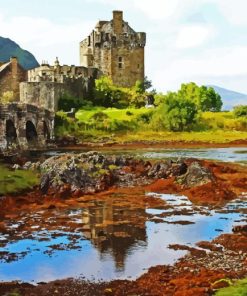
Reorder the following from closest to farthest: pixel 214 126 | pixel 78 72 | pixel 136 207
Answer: pixel 136 207
pixel 214 126
pixel 78 72

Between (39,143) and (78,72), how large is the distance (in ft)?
78.3

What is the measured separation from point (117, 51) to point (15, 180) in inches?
3272

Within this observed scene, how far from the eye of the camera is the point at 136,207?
116 feet

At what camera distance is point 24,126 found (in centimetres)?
9206

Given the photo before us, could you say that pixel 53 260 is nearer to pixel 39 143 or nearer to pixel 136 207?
pixel 136 207

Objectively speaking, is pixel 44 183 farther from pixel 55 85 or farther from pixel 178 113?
pixel 55 85

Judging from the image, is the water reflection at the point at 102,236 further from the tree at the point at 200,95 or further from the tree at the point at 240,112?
the tree at the point at 200,95

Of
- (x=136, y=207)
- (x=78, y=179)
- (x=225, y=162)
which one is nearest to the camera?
(x=136, y=207)

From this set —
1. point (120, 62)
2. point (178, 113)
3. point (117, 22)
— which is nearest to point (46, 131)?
point (178, 113)

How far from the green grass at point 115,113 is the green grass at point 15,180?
57.2 meters

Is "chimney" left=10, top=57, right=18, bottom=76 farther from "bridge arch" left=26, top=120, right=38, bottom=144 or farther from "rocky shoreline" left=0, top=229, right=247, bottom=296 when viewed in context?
"rocky shoreline" left=0, top=229, right=247, bottom=296

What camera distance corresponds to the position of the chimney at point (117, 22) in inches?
4769

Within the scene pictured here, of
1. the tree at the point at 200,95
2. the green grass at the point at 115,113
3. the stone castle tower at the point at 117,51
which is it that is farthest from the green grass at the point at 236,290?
the tree at the point at 200,95

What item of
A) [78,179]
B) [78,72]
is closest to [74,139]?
[78,72]
